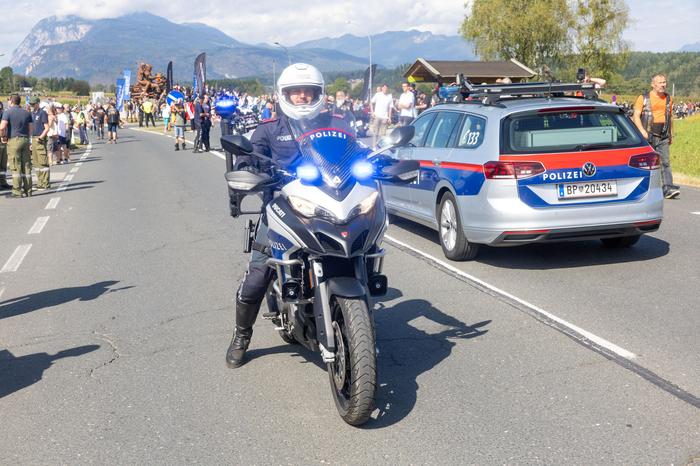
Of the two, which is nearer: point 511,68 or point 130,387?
point 130,387

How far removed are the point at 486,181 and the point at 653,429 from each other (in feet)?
13.2

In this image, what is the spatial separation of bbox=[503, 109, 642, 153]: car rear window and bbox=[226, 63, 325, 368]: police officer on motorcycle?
11.3 ft

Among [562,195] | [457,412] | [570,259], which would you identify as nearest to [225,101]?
[457,412]

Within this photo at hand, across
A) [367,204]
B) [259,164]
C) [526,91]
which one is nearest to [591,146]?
[526,91]

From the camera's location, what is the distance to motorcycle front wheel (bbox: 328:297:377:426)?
3990 mm

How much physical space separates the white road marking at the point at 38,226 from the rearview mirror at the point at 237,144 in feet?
26.6

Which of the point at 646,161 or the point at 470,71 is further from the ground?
the point at 470,71

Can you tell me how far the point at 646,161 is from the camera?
7949 millimetres

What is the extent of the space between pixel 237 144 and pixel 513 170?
390 centimetres

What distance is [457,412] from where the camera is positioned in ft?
14.4

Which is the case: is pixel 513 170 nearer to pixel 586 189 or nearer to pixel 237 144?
pixel 586 189

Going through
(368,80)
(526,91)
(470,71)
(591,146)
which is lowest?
(591,146)

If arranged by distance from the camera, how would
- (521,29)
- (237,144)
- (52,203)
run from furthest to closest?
(521,29) → (52,203) → (237,144)

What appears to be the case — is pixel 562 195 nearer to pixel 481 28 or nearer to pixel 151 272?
pixel 151 272
